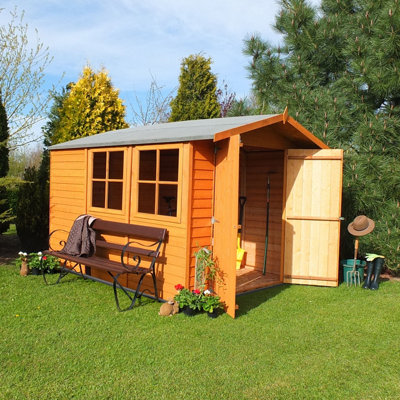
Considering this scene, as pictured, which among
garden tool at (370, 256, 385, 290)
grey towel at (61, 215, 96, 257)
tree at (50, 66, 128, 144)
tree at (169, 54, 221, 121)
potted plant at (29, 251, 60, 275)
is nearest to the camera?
grey towel at (61, 215, 96, 257)

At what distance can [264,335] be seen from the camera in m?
4.30

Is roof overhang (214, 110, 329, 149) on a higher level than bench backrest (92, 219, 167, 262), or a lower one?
higher

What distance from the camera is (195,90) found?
39.3 feet

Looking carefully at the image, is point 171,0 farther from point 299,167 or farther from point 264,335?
point 264,335

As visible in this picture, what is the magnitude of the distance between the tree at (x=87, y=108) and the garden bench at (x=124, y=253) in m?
3.69

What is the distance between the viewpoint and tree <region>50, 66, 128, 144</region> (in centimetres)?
Result: 920

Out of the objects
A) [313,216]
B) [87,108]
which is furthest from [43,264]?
[313,216]

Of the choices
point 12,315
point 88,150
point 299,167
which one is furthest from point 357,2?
point 12,315

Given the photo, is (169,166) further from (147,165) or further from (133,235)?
(133,235)

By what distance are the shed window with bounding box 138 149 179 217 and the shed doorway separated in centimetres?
129

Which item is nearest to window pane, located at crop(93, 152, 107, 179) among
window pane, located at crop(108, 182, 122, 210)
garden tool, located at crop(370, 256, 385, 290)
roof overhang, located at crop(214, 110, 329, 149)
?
window pane, located at crop(108, 182, 122, 210)

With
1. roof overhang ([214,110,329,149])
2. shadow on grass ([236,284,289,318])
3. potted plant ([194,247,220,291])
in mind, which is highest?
roof overhang ([214,110,329,149])

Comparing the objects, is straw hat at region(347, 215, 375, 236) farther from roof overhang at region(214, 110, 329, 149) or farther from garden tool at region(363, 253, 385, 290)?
roof overhang at region(214, 110, 329, 149)

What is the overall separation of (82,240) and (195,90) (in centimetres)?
710
